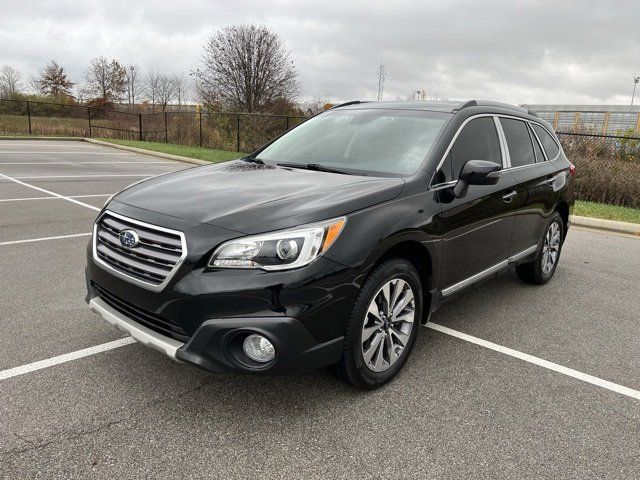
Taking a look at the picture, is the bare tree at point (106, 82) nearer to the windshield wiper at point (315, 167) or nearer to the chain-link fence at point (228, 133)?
the chain-link fence at point (228, 133)

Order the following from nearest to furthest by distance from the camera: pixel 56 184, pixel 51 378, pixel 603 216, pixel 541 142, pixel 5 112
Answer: pixel 51 378, pixel 541 142, pixel 603 216, pixel 56 184, pixel 5 112

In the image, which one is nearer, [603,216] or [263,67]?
[603,216]

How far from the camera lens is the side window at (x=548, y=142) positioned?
→ 16.8 feet

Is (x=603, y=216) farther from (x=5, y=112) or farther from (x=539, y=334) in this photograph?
→ (x=5, y=112)

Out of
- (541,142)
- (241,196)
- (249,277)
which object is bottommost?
(249,277)

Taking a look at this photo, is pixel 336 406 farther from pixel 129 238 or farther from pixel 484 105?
pixel 484 105

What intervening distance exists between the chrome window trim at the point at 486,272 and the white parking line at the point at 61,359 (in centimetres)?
226

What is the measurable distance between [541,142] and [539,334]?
80.9 inches

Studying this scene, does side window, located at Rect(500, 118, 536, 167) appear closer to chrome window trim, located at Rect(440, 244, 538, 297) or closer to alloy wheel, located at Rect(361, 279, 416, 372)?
chrome window trim, located at Rect(440, 244, 538, 297)

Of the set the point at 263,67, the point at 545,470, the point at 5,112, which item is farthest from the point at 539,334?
the point at 5,112

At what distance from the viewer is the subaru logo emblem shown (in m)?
2.74

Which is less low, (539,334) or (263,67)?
(263,67)

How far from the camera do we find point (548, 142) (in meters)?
5.26

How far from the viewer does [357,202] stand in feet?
9.34
